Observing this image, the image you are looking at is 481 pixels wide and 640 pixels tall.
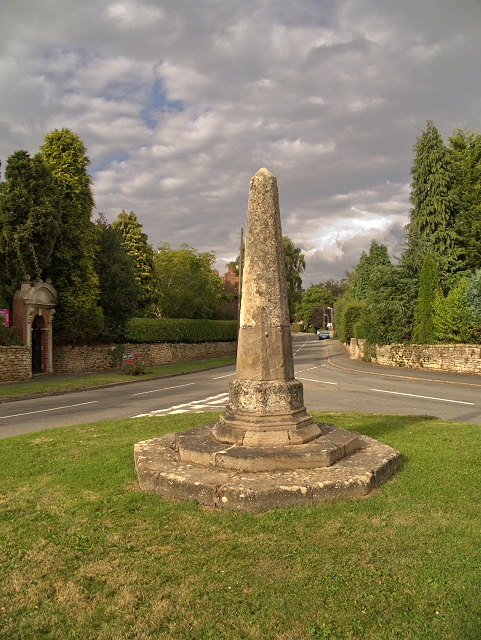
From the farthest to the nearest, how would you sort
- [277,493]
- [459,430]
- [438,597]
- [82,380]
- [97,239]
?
[97,239] → [82,380] → [459,430] → [277,493] → [438,597]

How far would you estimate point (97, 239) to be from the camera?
28234mm

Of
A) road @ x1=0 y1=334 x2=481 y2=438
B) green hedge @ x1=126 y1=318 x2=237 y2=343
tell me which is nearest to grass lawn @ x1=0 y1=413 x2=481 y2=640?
road @ x1=0 y1=334 x2=481 y2=438

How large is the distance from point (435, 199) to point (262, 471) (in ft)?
93.0

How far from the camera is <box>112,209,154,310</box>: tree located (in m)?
47.5

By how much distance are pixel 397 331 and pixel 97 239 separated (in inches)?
696

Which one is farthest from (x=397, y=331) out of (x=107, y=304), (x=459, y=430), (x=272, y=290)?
(x=272, y=290)

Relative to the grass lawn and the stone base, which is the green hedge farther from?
the grass lawn

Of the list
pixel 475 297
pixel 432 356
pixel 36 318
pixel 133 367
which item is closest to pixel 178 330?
pixel 133 367

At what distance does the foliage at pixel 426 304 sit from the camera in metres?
26.2

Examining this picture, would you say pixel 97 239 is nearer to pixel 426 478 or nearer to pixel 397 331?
pixel 397 331

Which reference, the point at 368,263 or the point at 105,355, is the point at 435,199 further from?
the point at 368,263

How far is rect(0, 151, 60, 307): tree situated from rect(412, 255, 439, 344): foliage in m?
18.8

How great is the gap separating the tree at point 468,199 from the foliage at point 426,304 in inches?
152

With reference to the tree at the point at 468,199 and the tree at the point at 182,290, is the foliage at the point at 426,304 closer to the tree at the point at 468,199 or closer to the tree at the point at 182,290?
the tree at the point at 468,199
